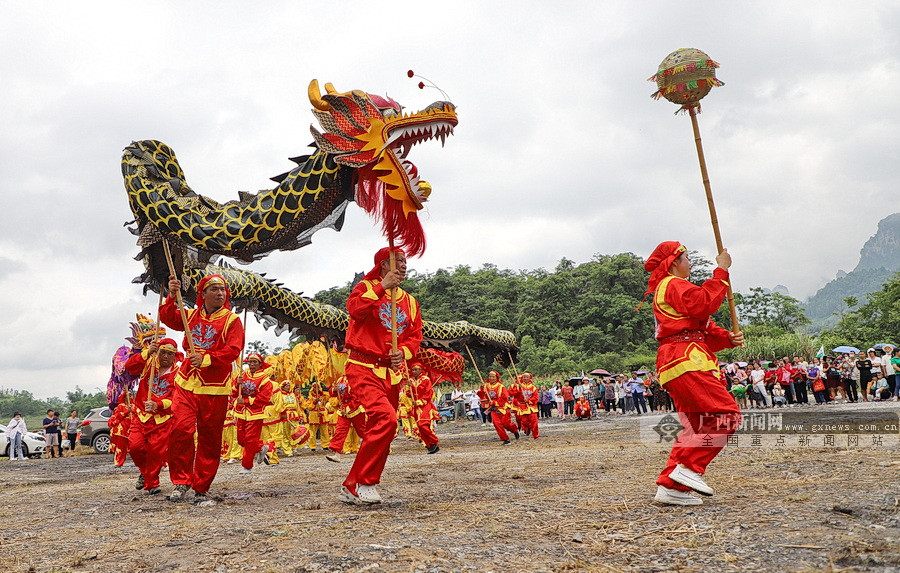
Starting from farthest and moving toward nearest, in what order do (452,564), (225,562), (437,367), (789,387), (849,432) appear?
1. (789,387)
2. (437,367)
3. (849,432)
4. (225,562)
5. (452,564)

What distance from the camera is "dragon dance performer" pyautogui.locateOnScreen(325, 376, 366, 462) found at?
224 inches

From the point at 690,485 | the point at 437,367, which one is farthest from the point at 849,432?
the point at 437,367

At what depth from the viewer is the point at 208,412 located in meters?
5.93

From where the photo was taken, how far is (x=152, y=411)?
286 inches

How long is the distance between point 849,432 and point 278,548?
→ 809 centimetres

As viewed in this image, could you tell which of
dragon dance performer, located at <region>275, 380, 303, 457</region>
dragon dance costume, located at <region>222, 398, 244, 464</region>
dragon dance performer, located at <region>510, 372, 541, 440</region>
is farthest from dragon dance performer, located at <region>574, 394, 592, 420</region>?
dragon dance costume, located at <region>222, 398, 244, 464</region>

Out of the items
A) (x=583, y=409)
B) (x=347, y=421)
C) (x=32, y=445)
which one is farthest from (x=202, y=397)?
(x=583, y=409)

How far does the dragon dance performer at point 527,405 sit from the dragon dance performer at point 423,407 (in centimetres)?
175

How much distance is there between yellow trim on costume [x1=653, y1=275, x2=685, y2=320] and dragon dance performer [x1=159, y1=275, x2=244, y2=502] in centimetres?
347

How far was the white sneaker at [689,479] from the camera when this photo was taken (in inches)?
172

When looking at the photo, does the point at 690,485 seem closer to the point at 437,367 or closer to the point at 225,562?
the point at 225,562

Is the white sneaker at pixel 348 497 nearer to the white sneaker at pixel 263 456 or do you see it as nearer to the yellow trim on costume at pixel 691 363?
the yellow trim on costume at pixel 691 363

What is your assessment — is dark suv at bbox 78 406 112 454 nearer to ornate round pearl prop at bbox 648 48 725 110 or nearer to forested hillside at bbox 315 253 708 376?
ornate round pearl prop at bbox 648 48 725 110

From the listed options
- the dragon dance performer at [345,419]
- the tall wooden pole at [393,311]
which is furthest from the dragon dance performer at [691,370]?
the dragon dance performer at [345,419]
